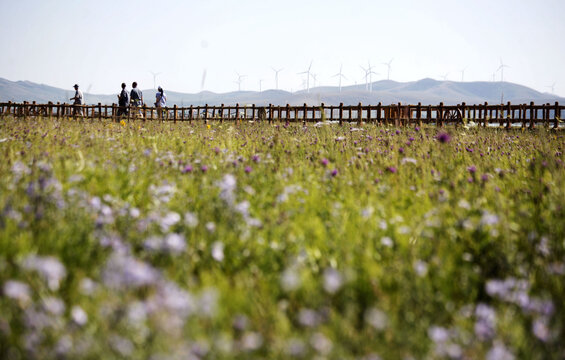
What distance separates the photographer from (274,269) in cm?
256

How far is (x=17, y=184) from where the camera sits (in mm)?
3482

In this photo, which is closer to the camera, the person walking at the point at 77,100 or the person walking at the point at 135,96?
the person walking at the point at 135,96

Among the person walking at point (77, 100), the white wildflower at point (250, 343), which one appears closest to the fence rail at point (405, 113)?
the person walking at point (77, 100)

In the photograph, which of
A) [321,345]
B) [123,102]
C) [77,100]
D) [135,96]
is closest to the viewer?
[321,345]

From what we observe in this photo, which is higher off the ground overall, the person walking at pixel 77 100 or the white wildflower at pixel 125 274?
the person walking at pixel 77 100

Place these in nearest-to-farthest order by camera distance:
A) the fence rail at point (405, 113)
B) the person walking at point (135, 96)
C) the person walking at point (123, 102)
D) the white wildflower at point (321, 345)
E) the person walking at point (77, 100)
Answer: the white wildflower at point (321, 345) → the fence rail at point (405, 113) → the person walking at point (135, 96) → the person walking at point (123, 102) → the person walking at point (77, 100)

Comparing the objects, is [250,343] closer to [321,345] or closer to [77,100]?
[321,345]

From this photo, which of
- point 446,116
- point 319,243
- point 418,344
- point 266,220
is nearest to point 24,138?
point 266,220

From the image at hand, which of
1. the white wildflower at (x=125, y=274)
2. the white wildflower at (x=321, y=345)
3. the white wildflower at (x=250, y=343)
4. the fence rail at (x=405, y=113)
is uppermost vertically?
the fence rail at (x=405, y=113)

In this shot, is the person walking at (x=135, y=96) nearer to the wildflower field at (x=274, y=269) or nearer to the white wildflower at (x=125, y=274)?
the wildflower field at (x=274, y=269)

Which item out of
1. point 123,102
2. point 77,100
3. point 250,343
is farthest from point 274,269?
point 77,100

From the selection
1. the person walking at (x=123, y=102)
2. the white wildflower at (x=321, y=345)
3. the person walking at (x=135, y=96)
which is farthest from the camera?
the person walking at (x=123, y=102)

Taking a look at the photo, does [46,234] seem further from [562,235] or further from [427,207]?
[562,235]

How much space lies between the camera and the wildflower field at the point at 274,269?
1.59m
